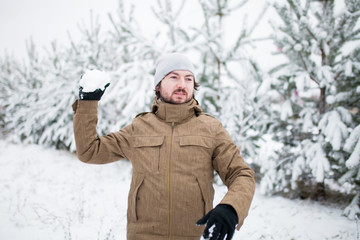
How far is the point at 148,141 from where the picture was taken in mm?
1487

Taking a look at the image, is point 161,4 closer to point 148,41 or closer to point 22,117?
point 148,41

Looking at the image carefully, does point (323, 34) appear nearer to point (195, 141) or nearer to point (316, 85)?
point (316, 85)

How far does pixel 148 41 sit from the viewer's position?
204 inches

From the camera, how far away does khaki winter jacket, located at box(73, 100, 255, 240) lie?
136 centimetres

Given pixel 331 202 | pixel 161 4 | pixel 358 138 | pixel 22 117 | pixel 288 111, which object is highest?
pixel 161 4

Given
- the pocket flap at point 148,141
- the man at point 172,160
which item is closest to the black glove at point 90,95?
the man at point 172,160

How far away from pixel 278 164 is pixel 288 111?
109 cm

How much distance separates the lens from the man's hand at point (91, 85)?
1.38m

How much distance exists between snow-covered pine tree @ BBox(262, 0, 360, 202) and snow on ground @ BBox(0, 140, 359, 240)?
0.61 metres

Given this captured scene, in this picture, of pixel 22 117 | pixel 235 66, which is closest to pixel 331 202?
pixel 235 66

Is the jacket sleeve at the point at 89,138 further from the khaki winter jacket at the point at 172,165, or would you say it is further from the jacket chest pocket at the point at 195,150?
the jacket chest pocket at the point at 195,150

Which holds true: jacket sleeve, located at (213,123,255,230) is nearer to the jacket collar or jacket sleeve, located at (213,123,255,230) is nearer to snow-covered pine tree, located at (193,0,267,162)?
the jacket collar

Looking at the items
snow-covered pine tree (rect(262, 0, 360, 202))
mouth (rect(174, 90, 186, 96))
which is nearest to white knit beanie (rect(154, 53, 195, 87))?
mouth (rect(174, 90, 186, 96))

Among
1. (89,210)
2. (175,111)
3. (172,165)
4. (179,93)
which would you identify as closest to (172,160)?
(172,165)
